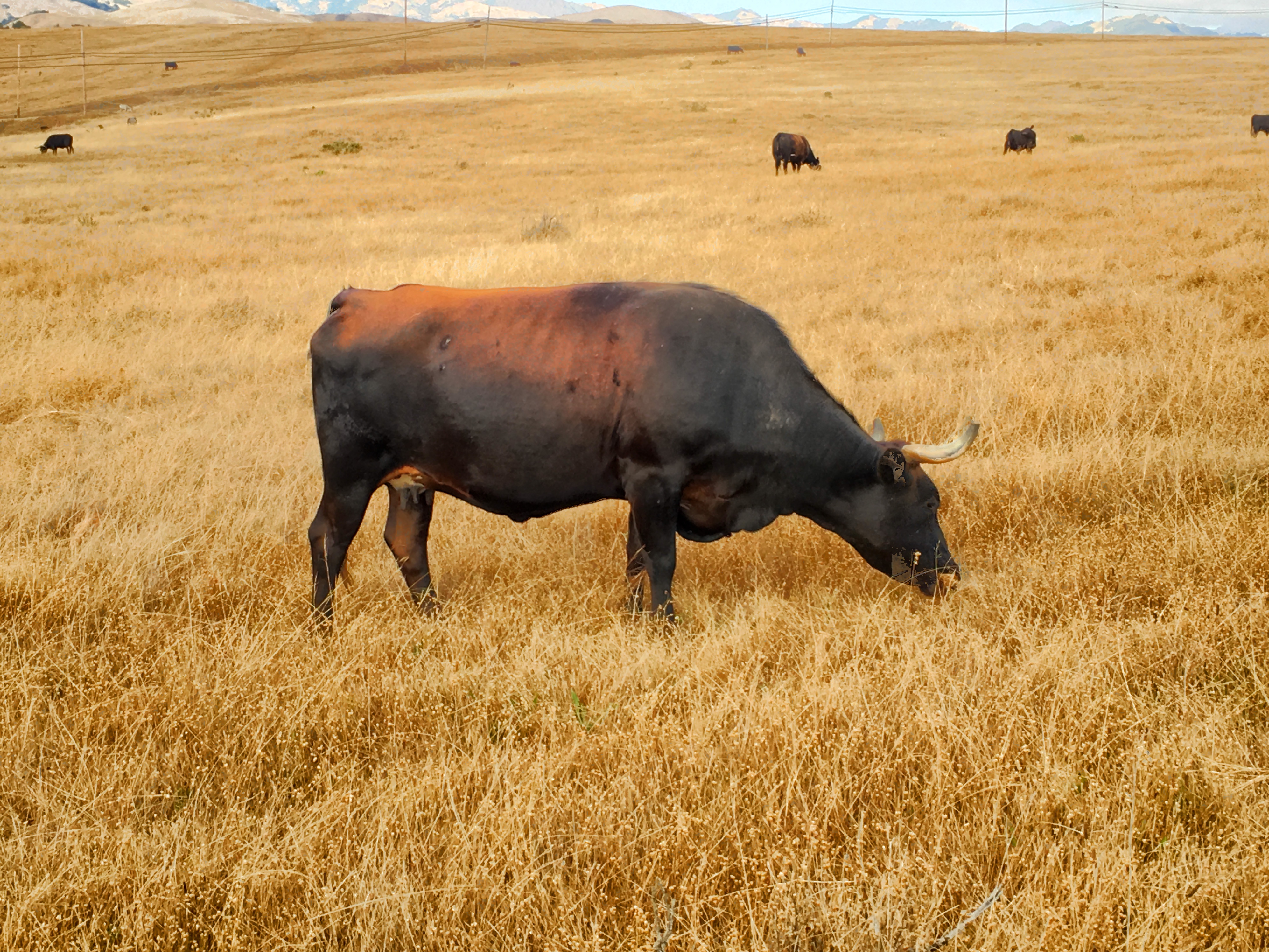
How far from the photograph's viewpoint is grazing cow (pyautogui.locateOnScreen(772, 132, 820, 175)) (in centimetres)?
2752

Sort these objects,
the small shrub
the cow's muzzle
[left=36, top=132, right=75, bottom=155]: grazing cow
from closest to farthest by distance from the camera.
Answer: the cow's muzzle < the small shrub < [left=36, top=132, right=75, bottom=155]: grazing cow

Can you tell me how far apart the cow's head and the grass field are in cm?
18

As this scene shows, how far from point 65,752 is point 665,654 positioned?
2208 millimetres

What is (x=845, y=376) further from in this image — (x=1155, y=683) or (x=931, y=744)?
(x=931, y=744)

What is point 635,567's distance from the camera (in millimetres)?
4898

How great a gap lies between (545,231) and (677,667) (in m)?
13.3

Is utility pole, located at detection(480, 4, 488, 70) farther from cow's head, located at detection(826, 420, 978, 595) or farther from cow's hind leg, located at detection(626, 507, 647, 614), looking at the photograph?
cow's head, located at detection(826, 420, 978, 595)

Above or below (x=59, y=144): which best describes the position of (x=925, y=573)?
below

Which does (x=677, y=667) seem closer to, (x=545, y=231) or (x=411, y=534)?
(x=411, y=534)

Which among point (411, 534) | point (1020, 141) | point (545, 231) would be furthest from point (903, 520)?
point (1020, 141)

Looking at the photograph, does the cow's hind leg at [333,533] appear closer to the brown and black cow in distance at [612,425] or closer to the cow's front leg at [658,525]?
the brown and black cow in distance at [612,425]

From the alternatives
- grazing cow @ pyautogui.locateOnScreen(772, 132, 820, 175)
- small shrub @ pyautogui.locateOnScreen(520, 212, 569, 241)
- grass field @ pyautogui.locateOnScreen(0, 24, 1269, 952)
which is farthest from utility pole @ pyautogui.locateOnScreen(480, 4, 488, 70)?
grass field @ pyautogui.locateOnScreen(0, 24, 1269, 952)

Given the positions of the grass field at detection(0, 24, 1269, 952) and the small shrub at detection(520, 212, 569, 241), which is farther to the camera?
the small shrub at detection(520, 212, 569, 241)

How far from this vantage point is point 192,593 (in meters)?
4.55
